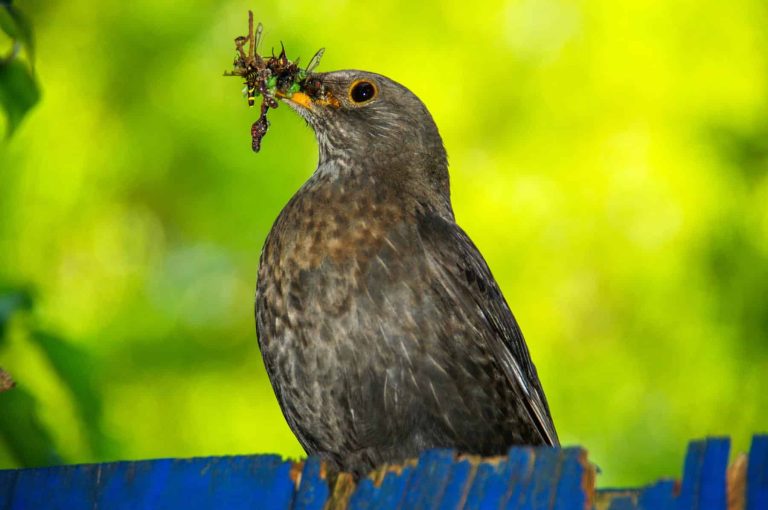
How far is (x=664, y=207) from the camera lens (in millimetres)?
6070

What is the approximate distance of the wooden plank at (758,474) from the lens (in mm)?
2098

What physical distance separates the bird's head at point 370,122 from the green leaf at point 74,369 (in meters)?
1.68

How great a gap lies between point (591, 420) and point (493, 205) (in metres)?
1.16

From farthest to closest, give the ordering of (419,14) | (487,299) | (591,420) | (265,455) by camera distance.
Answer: (419,14) → (591,420) → (487,299) → (265,455)

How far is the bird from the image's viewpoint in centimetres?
357

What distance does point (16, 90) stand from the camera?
260 centimetres

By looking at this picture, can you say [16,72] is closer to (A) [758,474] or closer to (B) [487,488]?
(B) [487,488]

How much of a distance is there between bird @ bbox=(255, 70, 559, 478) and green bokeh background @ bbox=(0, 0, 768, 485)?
183 cm

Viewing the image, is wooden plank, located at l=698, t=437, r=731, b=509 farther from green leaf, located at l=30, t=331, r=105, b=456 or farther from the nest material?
the nest material

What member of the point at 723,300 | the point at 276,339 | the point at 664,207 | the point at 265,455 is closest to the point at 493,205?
the point at 664,207

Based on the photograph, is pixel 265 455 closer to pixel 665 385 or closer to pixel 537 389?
pixel 537 389

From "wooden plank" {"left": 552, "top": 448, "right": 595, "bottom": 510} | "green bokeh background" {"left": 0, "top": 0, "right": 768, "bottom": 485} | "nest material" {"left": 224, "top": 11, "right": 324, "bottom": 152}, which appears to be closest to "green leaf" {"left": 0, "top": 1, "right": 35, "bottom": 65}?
"wooden plank" {"left": 552, "top": 448, "right": 595, "bottom": 510}

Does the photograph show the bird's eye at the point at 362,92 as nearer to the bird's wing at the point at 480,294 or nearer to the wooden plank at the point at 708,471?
the bird's wing at the point at 480,294

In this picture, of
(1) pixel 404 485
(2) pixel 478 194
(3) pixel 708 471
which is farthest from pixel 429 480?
(2) pixel 478 194
